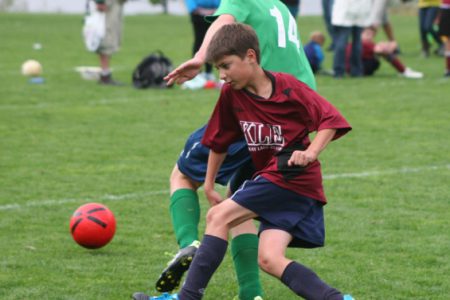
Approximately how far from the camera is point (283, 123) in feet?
15.0

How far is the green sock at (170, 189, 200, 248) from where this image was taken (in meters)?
5.17

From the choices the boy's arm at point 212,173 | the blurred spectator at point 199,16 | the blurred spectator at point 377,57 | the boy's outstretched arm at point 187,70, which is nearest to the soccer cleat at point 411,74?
the blurred spectator at point 377,57

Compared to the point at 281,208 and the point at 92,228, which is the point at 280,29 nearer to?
the point at 281,208

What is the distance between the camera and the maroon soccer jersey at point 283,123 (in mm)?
4523

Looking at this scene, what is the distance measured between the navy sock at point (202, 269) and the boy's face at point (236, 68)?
2.32ft

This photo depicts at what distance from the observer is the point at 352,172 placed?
8.99 m

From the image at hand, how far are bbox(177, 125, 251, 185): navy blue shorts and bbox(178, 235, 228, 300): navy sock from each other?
724 mm

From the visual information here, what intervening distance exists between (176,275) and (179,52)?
1625cm

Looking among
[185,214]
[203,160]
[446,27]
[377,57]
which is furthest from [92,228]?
[377,57]

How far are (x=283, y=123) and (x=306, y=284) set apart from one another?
0.73 m

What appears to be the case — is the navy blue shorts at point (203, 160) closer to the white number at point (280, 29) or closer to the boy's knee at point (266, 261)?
the white number at point (280, 29)

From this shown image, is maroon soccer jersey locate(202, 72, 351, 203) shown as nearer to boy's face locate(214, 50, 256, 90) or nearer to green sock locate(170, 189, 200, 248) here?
boy's face locate(214, 50, 256, 90)

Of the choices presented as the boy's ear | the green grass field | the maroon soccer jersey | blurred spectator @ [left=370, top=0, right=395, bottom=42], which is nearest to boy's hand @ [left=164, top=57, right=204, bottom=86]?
the maroon soccer jersey

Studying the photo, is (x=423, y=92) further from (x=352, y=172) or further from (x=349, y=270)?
(x=349, y=270)
